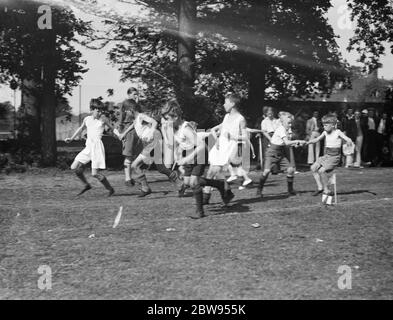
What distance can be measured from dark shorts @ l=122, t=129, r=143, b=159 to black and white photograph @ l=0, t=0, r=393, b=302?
4 cm

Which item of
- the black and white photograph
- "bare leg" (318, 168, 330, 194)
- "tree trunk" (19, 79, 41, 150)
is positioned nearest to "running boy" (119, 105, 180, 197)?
the black and white photograph

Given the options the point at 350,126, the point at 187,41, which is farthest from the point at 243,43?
the point at 350,126

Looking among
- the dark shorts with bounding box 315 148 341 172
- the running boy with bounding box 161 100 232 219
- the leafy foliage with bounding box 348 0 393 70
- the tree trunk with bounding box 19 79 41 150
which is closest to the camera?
the running boy with bounding box 161 100 232 219

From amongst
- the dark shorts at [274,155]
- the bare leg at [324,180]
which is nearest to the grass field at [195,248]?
the bare leg at [324,180]

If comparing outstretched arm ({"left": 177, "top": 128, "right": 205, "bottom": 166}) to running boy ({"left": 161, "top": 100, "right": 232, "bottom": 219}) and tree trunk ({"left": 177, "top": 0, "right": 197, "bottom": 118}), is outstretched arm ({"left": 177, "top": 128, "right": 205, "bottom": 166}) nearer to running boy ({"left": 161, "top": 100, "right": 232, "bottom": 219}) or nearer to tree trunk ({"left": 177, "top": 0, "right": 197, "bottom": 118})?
running boy ({"left": 161, "top": 100, "right": 232, "bottom": 219})

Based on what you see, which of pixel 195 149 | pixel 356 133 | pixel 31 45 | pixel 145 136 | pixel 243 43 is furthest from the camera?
pixel 243 43

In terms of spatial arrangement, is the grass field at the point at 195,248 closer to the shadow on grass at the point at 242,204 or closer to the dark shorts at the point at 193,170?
the shadow on grass at the point at 242,204

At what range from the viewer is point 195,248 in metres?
6.89

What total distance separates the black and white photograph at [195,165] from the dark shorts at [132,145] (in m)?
0.04

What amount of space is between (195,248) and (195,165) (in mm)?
2473

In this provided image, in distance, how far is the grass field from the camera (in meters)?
5.30

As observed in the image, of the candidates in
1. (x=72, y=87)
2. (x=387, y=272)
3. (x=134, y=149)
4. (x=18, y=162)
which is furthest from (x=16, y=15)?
(x=387, y=272)

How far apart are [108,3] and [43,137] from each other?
214 inches

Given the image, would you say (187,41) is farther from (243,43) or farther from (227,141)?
(227,141)
